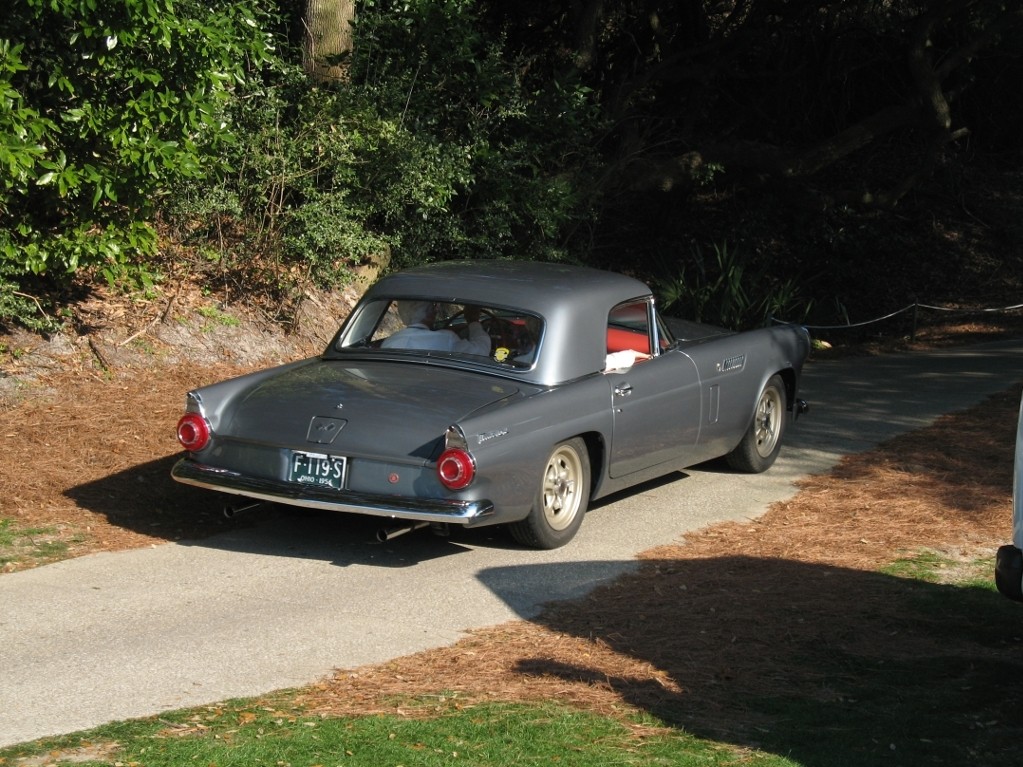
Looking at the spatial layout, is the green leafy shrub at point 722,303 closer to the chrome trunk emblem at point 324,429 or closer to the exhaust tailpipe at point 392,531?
the exhaust tailpipe at point 392,531

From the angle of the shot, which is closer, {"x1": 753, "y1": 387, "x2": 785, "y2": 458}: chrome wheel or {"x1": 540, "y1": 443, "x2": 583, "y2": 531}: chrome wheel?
{"x1": 540, "y1": 443, "x2": 583, "y2": 531}: chrome wheel

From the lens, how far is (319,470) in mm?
7148

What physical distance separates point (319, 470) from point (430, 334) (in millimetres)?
1522

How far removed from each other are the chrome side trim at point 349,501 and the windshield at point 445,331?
1.28 m

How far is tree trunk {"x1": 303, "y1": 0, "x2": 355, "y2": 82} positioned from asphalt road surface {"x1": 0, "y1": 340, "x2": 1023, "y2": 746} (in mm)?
7098

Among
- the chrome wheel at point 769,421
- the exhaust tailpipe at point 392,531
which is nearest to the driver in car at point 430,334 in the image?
the exhaust tailpipe at point 392,531

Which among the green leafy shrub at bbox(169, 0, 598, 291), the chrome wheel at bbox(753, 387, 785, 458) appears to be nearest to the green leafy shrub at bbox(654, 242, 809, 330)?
the green leafy shrub at bbox(169, 0, 598, 291)

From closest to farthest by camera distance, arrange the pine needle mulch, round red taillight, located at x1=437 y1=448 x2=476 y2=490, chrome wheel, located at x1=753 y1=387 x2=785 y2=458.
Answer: the pine needle mulch → round red taillight, located at x1=437 y1=448 x2=476 y2=490 → chrome wheel, located at x1=753 y1=387 x2=785 y2=458

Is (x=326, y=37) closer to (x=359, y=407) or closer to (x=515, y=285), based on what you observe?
(x=515, y=285)

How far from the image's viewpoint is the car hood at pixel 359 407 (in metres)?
7.14

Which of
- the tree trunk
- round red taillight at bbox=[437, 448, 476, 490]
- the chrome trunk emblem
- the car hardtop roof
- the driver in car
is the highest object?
the tree trunk

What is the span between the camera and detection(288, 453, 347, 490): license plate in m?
7.11

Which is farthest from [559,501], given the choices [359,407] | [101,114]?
[101,114]

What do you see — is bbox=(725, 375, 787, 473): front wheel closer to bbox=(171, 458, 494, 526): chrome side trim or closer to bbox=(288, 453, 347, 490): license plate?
bbox=(171, 458, 494, 526): chrome side trim
